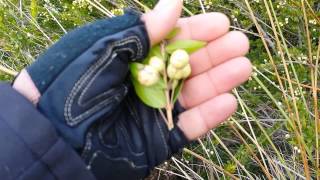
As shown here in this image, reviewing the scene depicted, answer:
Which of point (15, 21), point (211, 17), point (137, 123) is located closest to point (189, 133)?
point (137, 123)

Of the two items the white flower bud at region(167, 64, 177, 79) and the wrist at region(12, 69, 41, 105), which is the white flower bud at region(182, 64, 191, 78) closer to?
the white flower bud at region(167, 64, 177, 79)

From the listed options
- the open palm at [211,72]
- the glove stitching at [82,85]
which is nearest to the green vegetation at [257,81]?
the open palm at [211,72]

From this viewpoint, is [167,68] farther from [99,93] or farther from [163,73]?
[99,93]

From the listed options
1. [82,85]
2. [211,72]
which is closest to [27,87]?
[82,85]

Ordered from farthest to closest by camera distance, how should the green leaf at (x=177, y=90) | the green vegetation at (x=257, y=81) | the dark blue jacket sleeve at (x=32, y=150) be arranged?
the green vegetation at (x=257, y=81)
the green leaf at (x=177, y=90)
the dark blue jacket sleeve at (x=32, y=150)

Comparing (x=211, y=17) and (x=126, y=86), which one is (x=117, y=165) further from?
(x=211, y=17)

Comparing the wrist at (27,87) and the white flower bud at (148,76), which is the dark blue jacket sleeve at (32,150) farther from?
the white flower bud at (148,76)
